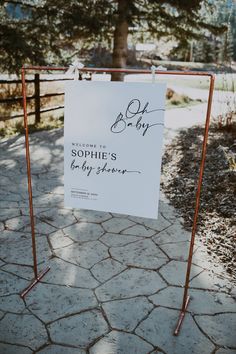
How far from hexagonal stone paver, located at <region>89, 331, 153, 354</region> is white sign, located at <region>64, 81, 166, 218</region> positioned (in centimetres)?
92

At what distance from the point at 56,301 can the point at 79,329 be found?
1.26 ft

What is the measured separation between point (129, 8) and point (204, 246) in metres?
7.34

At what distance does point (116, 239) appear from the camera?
398 cm

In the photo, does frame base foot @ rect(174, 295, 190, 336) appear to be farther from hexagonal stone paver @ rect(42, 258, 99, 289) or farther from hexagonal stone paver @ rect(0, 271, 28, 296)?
hexagonal stone paver @ rect(0, 271, 28, 296)

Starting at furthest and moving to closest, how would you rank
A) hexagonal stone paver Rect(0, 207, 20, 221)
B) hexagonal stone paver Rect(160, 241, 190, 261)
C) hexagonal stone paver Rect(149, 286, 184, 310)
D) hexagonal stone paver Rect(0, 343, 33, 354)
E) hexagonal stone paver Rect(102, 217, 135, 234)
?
1. hexagonal stone paver Rect(0, 207, 20, 221)
2. hexagonal stone paver Rect(102, 217, 135, 234)
3. hexagonal stone paver Rect(160, 241, 190, 261)
4. hexagonal stone paver Rect(149, 286, 184, 310)
5. hexagonal stone paver Rect(0, 343, 33, 354)

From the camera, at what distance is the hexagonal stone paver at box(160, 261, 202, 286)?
10.9 feet

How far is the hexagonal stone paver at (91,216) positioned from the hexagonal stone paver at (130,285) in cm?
113

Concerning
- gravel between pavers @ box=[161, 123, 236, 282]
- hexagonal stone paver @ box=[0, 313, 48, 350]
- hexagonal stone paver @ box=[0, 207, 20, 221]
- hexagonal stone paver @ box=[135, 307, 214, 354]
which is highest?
gravel between pavers @ box=[161, 123, 236, 282]

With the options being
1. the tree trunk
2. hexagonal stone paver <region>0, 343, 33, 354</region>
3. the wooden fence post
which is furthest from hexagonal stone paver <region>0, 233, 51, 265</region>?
the tree trunk

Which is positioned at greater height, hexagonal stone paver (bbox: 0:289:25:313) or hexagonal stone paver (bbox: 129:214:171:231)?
hexagonal stone paver (bbox: 129:214:171:231)

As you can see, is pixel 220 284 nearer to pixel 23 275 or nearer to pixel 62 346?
pixel 62 346

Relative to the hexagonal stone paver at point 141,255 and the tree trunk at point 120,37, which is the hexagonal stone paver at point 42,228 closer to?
the hexagonal stone paver at point 141,255

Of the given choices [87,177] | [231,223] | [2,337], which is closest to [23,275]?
[2,337]

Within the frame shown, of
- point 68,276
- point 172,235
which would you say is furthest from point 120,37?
point 68,276
